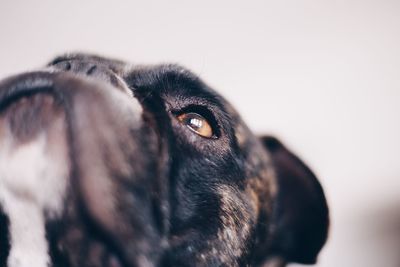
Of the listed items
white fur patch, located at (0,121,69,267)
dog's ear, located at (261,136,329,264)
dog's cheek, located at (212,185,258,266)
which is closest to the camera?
white fur patch, located at (0,121,69,267)

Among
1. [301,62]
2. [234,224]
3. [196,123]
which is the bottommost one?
[234,224]

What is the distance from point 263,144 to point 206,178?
573mm

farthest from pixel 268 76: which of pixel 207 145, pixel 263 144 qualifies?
pixel 207 145

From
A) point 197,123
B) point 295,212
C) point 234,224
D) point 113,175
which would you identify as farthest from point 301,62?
point 113,175

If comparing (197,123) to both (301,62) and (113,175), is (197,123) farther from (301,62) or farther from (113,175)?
(301,62)

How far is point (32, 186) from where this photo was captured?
2.11 ft

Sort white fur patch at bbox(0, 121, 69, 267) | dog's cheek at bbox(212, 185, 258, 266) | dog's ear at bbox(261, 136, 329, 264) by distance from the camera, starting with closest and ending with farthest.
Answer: white fur patch at bbox(0, 121, 69, 267)
dog's cheek at bbox(212, 185, 258, 266)
dog's ear at bbox(261, 136, 329, 264)

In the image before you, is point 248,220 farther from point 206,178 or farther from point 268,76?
point 268,76

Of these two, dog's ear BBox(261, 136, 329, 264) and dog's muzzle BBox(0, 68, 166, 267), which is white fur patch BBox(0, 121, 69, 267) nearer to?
dog's muzzle BBox(0, 68, 166, 267)

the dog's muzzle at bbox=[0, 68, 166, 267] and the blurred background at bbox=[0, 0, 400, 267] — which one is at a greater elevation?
the blurred background at bbox=[0, 0, 400, 267]

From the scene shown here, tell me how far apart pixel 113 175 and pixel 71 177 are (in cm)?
7

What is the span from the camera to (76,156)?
638 millimetres

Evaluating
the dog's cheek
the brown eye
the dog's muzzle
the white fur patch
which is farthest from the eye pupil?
the white fur patch

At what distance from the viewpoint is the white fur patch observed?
639 millimetres
